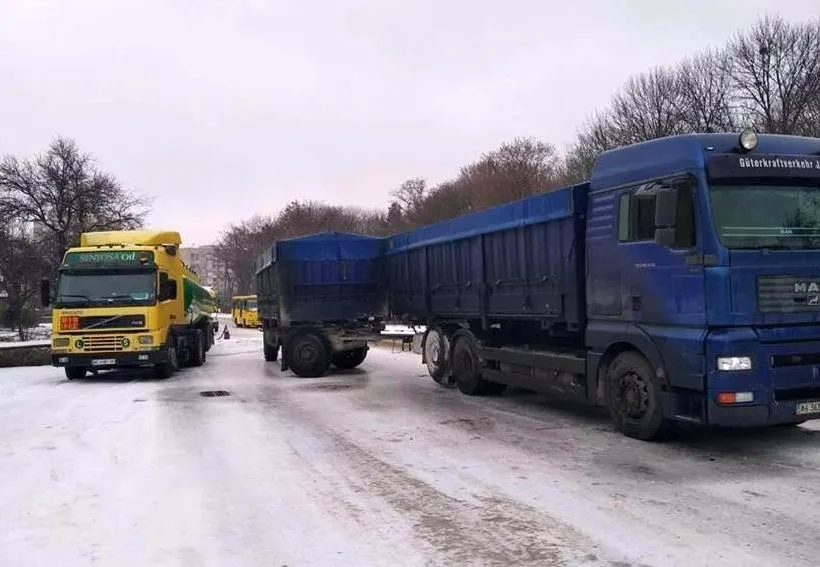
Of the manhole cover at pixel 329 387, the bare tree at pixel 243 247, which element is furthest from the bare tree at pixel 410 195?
the manhole cover at pixel 329 387

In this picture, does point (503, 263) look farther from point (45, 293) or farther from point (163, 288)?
point (45, 293)

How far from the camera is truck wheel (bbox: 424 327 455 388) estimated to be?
13.8 m

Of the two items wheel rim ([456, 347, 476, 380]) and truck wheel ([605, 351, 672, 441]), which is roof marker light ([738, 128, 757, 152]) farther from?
wheel rim ([456, 347, 476, 380])

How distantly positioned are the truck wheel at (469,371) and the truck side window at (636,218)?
4461mm

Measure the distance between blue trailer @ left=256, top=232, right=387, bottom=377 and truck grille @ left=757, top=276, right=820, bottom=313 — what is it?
10360 mm

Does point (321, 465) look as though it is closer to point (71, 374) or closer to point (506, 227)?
point (506, 227)

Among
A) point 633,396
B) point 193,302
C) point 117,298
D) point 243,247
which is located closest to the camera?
point 633,396

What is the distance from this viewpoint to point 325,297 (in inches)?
658

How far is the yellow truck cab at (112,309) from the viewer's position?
16578 mm

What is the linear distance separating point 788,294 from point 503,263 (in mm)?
4719

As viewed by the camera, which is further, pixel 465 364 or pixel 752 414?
pixel 465 364

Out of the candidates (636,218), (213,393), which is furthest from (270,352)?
(636,218)

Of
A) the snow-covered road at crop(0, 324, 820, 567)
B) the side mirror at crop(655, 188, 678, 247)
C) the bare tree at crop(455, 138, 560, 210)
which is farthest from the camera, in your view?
the bare tree at crop(455, 138, 560, 210)

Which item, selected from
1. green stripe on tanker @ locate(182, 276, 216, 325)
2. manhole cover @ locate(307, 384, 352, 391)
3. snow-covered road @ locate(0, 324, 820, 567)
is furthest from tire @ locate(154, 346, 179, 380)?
snow-covered road @ locate(0, 324, 820, 567)
